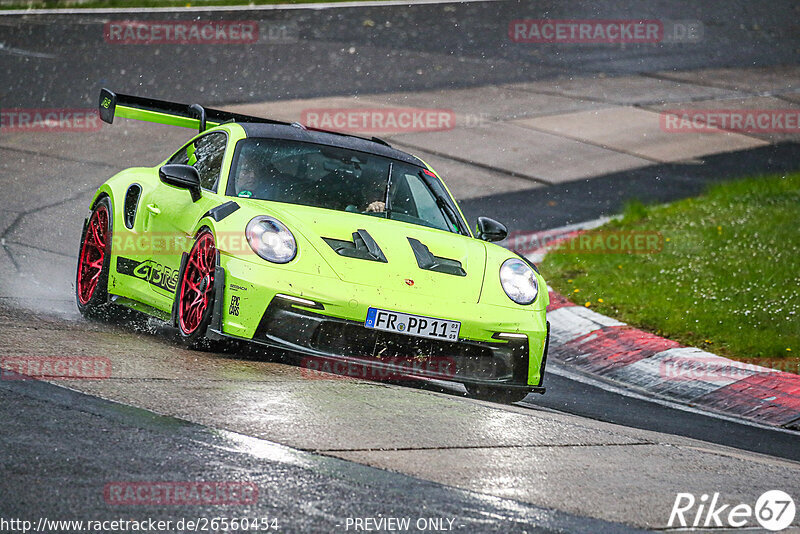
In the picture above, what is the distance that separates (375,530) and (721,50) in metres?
21.0

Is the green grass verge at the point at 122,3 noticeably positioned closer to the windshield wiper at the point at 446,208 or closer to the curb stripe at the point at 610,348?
the curb stripe at the point at 610,348

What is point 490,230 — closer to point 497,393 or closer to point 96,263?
point 497,393

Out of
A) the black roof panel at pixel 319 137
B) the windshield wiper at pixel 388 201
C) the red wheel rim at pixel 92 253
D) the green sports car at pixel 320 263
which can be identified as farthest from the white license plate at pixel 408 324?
the red wheel rim at pixel 92 253

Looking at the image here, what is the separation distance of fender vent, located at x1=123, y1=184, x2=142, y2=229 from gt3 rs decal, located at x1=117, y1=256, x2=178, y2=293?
0.91 feet

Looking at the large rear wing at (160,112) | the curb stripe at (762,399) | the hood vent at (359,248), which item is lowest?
the curb stripe at (762,399)

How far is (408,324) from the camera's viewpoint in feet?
21.4

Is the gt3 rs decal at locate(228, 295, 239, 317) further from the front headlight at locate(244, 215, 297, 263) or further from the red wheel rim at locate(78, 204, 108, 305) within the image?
the red wheel rim at locate(78, 204, 108, 305)

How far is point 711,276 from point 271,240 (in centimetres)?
520

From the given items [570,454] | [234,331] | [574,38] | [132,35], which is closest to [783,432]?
[570,454]

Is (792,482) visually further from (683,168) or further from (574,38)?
(574,38)

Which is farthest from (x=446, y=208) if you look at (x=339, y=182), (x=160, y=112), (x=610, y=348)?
(x=160, y=112)

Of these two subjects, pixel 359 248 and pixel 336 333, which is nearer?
pixel 336 333

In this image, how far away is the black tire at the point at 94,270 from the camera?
811cm

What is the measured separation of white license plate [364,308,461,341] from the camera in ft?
21.3
